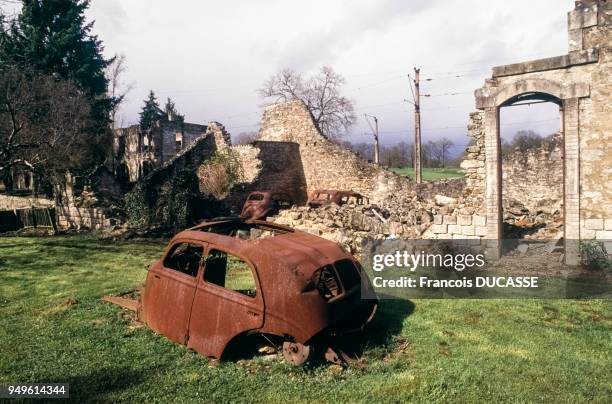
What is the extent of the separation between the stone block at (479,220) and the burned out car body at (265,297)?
5373mm

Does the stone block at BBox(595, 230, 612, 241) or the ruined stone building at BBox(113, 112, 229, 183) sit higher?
the ruined stone building at BBox(113, 112, 229, 183)

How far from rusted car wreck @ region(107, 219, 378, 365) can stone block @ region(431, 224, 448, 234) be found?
206 inches

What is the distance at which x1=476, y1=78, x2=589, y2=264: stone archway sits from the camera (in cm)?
874

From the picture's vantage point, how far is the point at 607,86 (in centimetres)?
862

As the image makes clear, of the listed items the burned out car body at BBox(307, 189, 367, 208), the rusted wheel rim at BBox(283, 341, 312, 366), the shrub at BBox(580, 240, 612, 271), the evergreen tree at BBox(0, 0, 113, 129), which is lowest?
the rusted wheel rim at BBox(283, 341, 312, 366)

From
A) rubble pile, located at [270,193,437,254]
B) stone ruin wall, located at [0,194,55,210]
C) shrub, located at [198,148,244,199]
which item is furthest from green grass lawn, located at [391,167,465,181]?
Result: stone ruin wall, located at [0,194,55,210]

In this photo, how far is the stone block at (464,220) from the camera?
9498 mm

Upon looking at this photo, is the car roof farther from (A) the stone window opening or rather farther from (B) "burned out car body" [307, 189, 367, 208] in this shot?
(A) the stone window opening

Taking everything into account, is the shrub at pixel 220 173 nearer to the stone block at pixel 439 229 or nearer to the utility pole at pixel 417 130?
the utility pole at pixel 417 130

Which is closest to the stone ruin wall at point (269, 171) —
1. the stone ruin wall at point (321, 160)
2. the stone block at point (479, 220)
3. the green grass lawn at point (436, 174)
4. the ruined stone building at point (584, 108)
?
the stone ruin wall at point (321, 160)

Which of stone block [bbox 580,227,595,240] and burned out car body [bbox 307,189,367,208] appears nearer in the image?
stone block [bbox 580,227,595,240]

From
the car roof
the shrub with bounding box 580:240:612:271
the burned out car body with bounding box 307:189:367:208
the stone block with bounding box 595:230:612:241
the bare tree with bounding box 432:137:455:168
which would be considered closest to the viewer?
the car roof

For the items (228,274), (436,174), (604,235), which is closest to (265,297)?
(228,274)

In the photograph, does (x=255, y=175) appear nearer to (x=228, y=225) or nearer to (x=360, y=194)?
(x=360, y=194)
